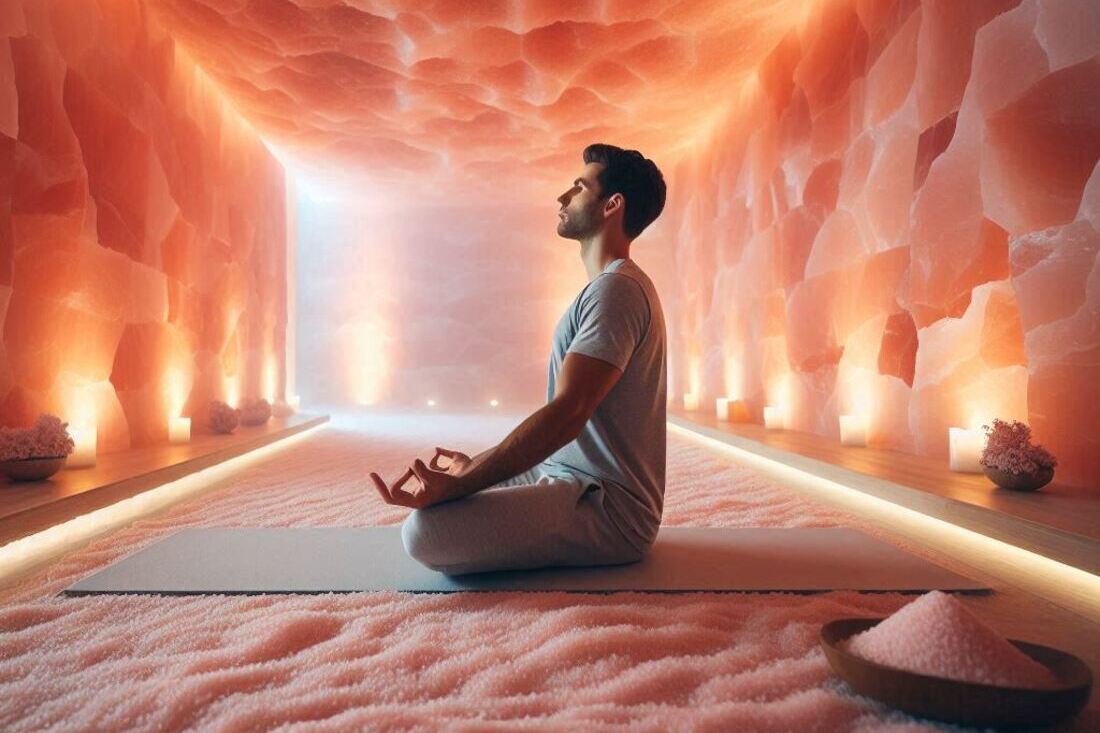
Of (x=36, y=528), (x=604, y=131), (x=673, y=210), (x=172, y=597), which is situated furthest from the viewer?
(x=673, y=210)

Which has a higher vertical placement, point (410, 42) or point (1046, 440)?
point (410, 42)

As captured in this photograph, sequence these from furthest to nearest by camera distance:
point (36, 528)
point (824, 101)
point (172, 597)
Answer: point (824, 101) < point (36, 528) < point (172, 597)

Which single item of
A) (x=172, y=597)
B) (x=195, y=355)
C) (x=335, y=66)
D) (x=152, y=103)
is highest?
(x=335, y=66)

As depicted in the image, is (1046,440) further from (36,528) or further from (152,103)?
(152,103)

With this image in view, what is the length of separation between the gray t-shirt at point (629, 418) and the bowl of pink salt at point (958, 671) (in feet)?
1.72

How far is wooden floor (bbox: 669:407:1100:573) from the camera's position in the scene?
A: 4.64 ft

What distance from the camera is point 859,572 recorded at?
1479 mm

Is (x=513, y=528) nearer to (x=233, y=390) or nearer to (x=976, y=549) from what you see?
(x=976, y=549)

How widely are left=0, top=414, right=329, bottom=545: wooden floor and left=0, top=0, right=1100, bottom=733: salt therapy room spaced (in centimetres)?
2

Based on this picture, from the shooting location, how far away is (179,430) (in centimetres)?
339

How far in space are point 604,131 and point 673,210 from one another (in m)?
1.57

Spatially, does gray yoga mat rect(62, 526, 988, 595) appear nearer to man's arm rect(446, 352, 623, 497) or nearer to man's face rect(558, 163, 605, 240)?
man's arm rect(446, 352, 623, 497)

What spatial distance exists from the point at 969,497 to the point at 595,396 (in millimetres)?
1239

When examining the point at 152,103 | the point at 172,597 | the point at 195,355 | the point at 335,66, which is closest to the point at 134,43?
the point at 152,103
